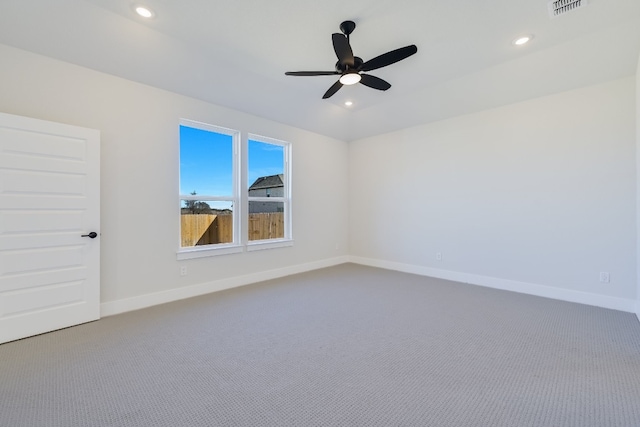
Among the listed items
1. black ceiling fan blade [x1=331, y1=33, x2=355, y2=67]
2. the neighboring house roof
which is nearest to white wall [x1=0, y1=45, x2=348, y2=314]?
the neighboring house roof

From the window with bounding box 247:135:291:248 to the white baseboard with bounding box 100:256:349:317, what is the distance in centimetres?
53

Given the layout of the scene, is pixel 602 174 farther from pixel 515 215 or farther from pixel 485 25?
pixel 485 25

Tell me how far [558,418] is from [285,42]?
12.3 ft

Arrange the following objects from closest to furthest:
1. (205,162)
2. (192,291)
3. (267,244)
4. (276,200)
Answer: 1. (192,291)
2. (205,162)
3. (267,244)
4. (276,200)

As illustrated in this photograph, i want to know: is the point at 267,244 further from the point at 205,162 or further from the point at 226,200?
the point at 205,162

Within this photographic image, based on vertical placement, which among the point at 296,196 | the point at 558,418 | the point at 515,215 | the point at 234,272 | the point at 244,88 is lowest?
the point at 558,418

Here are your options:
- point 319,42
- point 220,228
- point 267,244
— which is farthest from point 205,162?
point 319,42

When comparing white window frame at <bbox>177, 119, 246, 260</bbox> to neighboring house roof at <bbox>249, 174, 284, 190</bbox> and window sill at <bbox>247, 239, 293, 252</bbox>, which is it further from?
neighboring house roof at <bbox>249, 174, 284, 190</bbox>

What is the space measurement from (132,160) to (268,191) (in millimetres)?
2121

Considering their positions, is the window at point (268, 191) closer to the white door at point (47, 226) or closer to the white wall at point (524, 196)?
the white wall at point (524, 196)

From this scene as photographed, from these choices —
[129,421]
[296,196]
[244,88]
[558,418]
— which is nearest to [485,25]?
[244,88]

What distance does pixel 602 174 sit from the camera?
3.52 m

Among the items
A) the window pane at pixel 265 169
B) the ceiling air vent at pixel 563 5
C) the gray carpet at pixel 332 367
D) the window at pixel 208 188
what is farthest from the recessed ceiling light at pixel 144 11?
the ceiling air vent at pixel 563 5

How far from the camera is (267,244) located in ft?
15.8
